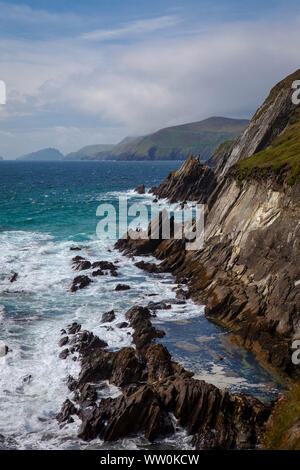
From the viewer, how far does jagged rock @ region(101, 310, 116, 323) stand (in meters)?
35.4

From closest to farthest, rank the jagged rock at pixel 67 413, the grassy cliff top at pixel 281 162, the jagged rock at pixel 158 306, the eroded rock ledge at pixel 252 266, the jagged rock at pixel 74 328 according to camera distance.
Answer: the jagged rock at pixel 67 413 → the eroded rock ledge at pixel 252 266 → the jagged rock at pixel 74 328 → the jagged rock at pixel 158 306 → the grassy cliff top at pixel 281 162

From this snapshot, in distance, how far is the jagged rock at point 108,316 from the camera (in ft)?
116

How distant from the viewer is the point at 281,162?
4369 centimetres

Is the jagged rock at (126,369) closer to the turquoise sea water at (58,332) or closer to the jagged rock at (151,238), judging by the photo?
the turquoise sea water at (58,332)

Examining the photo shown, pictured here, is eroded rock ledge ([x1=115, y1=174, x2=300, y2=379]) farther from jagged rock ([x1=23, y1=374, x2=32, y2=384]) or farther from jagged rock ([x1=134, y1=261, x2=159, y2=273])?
jagged rock ([x1=23, y1=374, x2=32, y2=384])

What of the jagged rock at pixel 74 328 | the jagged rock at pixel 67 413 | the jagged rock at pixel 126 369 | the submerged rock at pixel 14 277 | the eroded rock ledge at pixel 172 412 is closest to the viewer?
the eroded rock ledge at pixel 172 412

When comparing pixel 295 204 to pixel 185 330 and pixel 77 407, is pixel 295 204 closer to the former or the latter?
pixel 185 330

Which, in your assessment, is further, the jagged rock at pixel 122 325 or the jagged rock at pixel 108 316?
the jagged rock at pixel 108 316

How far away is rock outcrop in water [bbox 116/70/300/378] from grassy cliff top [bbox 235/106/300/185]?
0.12 m

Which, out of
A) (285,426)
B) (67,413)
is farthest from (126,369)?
(285,426)

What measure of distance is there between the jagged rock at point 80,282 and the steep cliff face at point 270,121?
1627 inches

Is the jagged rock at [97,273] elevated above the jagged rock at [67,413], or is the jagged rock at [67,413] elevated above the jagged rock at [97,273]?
the jagged rock at [97,273]

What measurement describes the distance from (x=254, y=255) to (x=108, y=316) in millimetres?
15967

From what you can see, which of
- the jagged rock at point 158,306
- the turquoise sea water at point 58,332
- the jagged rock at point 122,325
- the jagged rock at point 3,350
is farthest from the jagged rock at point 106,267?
the jagged rock at point 3,350
